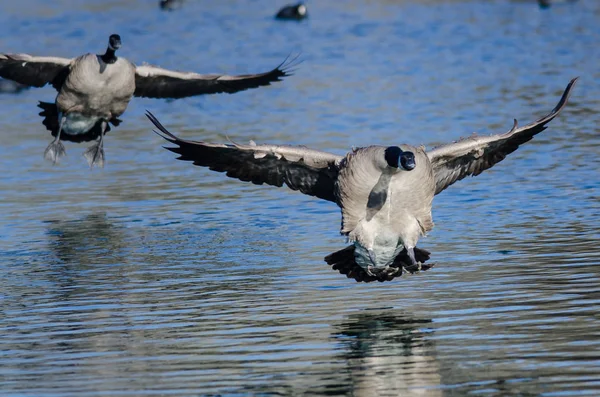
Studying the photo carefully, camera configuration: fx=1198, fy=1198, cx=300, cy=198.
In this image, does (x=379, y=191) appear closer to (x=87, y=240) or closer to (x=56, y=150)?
(x=87, y=240)

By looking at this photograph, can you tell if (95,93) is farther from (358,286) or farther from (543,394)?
(543,394)

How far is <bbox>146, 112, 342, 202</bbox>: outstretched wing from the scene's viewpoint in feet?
34.0

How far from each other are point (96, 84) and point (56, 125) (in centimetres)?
116

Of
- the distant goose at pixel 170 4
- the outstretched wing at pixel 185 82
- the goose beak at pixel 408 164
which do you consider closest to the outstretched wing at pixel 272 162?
the goose beak at pixel 408 164

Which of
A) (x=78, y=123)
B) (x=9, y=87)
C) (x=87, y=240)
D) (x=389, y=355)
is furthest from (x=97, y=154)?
(x=9, y=87)

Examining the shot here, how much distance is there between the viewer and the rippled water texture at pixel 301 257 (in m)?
7.98

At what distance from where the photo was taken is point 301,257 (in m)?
11.6

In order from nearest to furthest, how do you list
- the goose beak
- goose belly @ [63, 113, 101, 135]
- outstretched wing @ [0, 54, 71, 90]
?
the goose beak < outstretched wing @ [0, 54, 71, 90] < goose belly @ [63, 113, 101, 135]

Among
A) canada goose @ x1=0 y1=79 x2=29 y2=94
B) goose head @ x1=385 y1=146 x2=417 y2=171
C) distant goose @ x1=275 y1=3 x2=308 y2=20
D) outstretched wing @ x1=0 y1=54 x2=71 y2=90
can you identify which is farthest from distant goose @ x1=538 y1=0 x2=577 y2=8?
goose head @ x1=385 y1=146 x2=417 y2=171

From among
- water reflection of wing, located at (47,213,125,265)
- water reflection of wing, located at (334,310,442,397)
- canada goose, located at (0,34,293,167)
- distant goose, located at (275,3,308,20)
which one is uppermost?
distant goose, located at (275,3,308,20)

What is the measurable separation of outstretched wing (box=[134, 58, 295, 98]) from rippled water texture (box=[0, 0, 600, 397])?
3.87ft

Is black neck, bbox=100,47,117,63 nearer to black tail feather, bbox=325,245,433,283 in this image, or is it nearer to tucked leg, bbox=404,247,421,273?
black tail feather, bbox=325,245,433,283

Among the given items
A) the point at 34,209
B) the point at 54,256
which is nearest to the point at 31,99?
the point at 34,209

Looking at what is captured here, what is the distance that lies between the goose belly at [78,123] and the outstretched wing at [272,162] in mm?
5464
